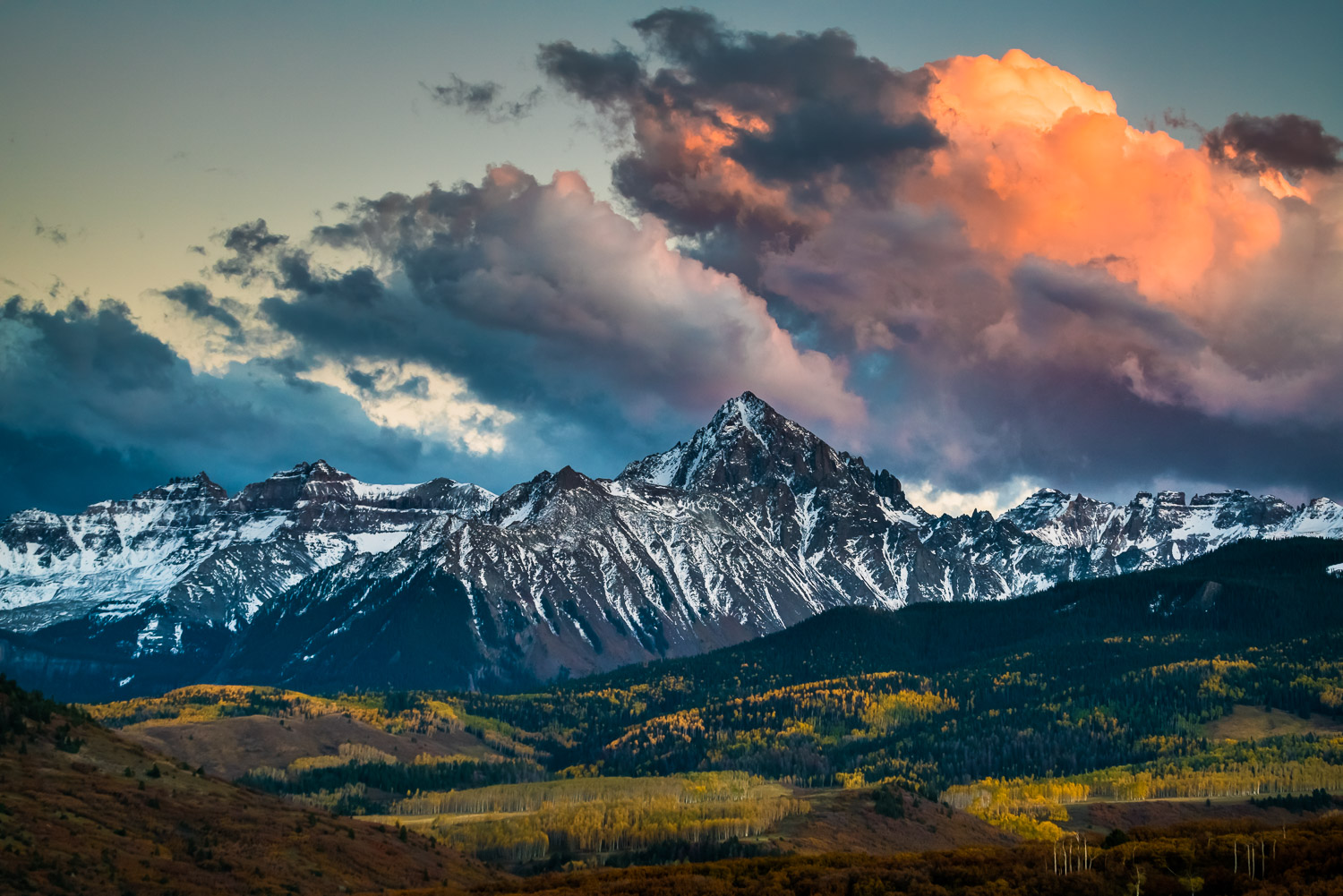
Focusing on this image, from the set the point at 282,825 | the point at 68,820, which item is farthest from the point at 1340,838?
the point at 68,820

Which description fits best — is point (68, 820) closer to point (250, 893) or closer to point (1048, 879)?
point (250, 893)

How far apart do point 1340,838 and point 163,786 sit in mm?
155539

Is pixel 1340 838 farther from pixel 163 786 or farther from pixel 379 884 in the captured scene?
pixel 163 786

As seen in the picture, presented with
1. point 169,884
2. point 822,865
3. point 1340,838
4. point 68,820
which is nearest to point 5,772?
point 68,820

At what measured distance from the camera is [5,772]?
169m

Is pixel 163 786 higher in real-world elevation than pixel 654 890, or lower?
higher

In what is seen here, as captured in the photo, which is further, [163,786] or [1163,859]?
[163,786]

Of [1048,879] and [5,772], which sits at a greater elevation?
[5,772]

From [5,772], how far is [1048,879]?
130699mm

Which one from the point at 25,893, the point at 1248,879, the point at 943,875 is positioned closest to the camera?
→ the point at 25,893

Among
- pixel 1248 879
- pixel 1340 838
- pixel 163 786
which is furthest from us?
pixel 163 786

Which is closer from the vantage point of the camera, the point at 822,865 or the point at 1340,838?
the point at 1340,838

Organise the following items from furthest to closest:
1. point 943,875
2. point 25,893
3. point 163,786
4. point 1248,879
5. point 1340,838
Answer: point 163,786 < point 943,875 < point 1340,838 < point 1248,879 < point 25,893

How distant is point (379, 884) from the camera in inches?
7387
